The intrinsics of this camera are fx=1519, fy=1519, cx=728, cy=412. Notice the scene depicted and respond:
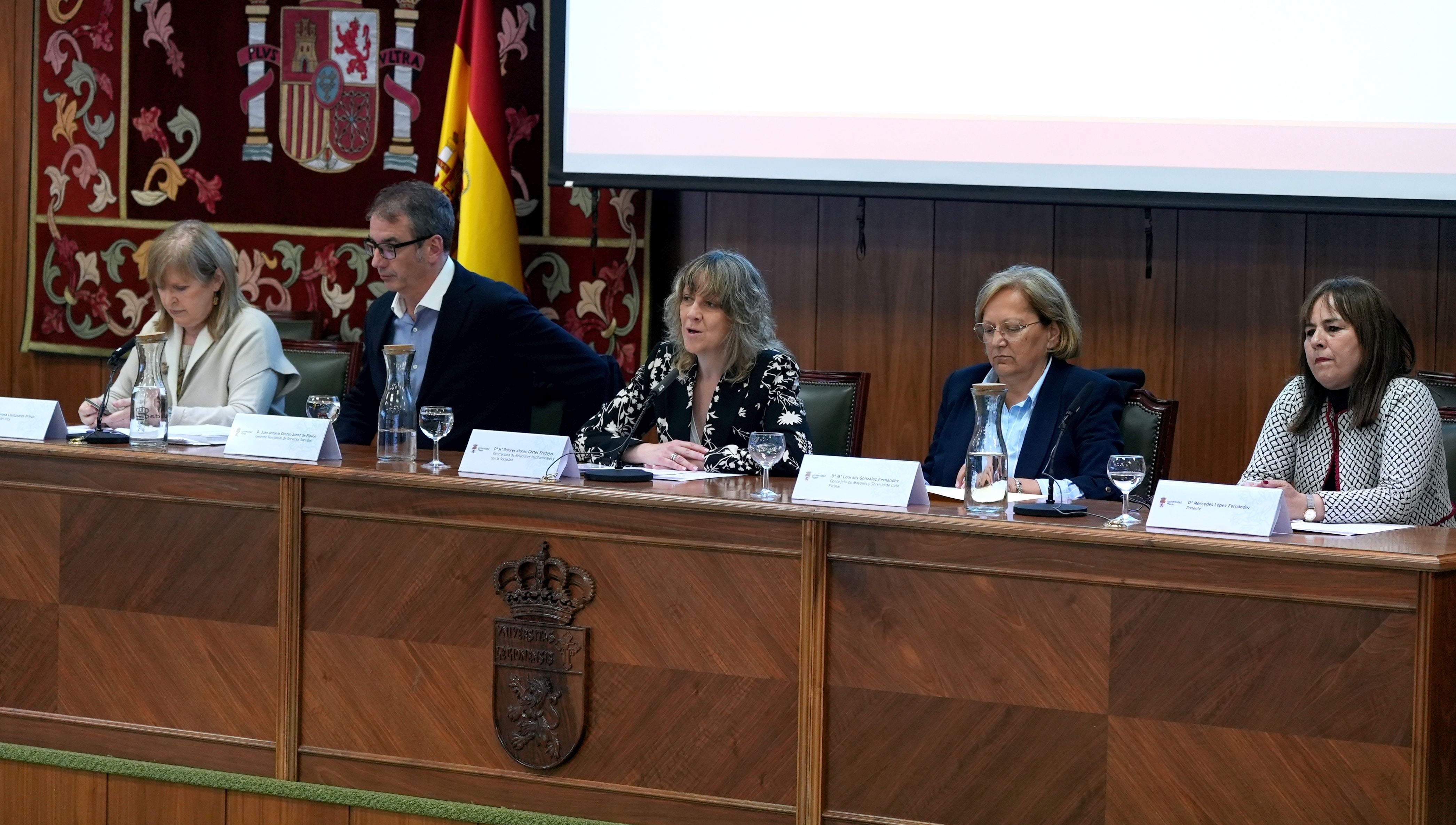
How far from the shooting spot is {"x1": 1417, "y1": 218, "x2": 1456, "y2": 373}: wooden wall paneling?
3793 millimetres

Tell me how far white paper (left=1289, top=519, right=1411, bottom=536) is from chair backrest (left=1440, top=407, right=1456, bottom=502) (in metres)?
0.55

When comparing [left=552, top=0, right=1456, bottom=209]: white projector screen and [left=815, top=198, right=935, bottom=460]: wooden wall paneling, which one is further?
[left=815, top=198, right=935, bottom=460]: wooden wall paneling

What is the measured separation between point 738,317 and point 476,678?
100 centimetres

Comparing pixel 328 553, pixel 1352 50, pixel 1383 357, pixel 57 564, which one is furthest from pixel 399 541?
pixel 1352 50

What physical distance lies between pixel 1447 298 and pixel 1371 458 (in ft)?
4.07

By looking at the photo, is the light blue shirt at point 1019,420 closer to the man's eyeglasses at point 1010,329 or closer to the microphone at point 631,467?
the man's eyeglasses at point 1010,329

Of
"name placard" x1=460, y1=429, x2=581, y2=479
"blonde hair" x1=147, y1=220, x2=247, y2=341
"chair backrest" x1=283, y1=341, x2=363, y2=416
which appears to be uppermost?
"blonde hair" x1=147, y1=220, x2=247, y2=341

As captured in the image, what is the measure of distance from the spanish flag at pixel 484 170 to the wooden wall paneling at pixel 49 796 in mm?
1878

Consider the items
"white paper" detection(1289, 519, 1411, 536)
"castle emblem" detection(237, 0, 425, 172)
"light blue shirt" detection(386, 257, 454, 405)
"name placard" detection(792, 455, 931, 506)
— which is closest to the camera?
"white paper" detection(1289, 519, 1411, 536)

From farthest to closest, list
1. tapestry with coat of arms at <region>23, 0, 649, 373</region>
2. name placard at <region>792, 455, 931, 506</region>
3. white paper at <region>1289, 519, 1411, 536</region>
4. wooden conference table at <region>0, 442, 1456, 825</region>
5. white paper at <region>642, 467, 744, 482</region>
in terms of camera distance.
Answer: tapestry with coat of arms at <region>23, 0, 649, 373</region> → white paper at <region>642, 467, 744, 482</region> → name placard at <region>792, 455, 931, 506</region> → white paper at <region>1289, 519, 1411, 536</region> → wooden conference table at <region>0, 442, 1456, 825</region>

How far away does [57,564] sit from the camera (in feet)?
9.59

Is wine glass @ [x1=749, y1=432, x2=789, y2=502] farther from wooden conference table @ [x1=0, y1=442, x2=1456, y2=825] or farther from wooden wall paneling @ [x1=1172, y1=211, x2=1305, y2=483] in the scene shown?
wooden wall paneling @ [x1=1172, y1=211, x2=1305, y2=483]

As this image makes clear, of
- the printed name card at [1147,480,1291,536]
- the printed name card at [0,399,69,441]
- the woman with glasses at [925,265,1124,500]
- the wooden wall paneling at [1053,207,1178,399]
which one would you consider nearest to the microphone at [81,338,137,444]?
the printed name card at [0,399,69,441]

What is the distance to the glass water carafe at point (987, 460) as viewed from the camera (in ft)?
7.97
